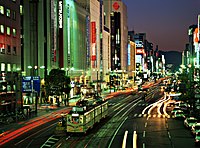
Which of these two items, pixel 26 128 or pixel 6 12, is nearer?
pixel 26 128

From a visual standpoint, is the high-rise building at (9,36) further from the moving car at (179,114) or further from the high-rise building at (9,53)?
the moving car at (179,114)

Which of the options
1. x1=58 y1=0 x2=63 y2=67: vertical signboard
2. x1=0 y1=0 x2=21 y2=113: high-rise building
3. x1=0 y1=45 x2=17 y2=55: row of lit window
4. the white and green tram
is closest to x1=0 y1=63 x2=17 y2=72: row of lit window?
x1=0 y1=0 x2=21 y2=113: high-rise building

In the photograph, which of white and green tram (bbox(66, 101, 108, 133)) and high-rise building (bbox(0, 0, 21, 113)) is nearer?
white and green tram (bbox(66, 101, 108, 133))

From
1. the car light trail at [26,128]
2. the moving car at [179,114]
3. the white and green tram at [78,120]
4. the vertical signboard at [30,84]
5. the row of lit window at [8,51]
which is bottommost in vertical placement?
the car light trail at [26,128]

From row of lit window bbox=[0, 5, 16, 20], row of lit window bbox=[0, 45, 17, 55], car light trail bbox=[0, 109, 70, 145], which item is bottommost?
car light trail bbox=[0, 109, 70, 145]

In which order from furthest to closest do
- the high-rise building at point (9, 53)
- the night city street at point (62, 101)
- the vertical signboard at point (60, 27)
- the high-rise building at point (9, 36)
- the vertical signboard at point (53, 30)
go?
1. the vertical signboard at point (60, 27)
2. the vertical signboard at point (53, 30)
3. the high-rise building at point (9, 36)
4. the high-rise building at point (9, 53)
5. the night city street at point (62, 101)

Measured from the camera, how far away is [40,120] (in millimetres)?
53469

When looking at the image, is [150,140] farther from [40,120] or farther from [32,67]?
[32,67]

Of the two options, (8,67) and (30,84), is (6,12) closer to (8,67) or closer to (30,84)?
(8,67)

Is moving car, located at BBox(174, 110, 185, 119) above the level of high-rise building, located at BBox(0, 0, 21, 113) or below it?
below

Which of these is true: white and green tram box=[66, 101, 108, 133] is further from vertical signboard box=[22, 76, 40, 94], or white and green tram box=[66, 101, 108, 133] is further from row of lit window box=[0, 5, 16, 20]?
row of lit window box=[0, 5, 16, 20]

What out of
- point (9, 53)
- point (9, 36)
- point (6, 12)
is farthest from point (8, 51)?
point (6, 12)

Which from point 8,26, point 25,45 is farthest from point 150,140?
point 25,45

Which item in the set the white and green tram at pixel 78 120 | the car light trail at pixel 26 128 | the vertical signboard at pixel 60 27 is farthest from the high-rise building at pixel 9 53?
the vertical signboard at pixel 60 27
